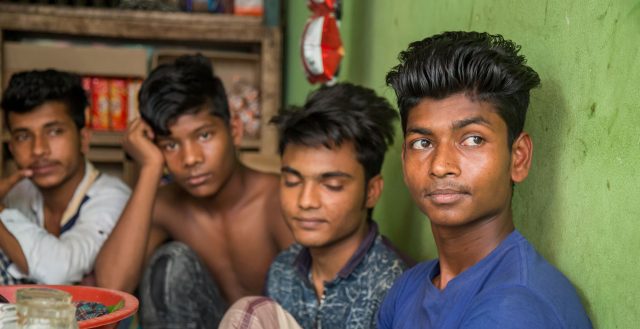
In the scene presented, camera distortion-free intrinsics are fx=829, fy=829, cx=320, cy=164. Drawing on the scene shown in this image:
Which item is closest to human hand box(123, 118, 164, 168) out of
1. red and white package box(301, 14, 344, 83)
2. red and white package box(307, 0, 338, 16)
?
red and white package box(301, 14, 344, 83)

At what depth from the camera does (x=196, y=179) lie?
105 inches

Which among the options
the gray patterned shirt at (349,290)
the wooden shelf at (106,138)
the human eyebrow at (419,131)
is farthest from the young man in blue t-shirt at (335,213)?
the wooden shelf at (106,138)

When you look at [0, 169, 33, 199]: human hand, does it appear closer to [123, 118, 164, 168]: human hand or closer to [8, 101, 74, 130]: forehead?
[8, 101, 74, 130]: forehead

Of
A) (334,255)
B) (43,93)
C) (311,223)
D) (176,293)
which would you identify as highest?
(43,93)

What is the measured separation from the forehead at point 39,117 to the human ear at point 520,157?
6.05ft

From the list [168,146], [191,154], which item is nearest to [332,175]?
[191,154]

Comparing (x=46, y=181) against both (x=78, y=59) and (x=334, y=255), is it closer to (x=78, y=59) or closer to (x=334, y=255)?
(x=334, y=255)

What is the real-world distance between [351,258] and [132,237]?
2.48ft

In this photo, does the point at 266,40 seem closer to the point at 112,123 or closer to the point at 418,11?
the point at 112,123

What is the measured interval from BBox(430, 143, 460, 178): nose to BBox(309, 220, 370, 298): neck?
802mm

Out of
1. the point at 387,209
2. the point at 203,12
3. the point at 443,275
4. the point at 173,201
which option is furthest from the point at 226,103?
the point at 203,12

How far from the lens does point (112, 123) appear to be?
4.75 metres

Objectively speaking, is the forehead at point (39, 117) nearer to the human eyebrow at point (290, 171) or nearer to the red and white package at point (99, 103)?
the human eyebrow at point (290, 171)

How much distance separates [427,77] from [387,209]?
4.57 feet
